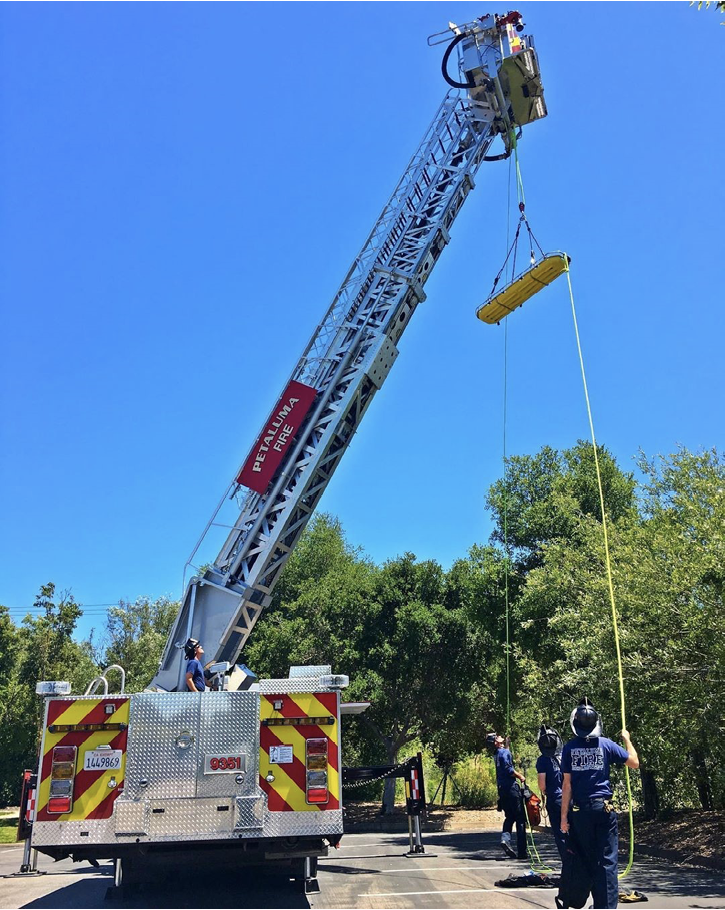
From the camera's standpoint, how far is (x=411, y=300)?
11.0 meters

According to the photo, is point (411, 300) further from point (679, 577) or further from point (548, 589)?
point (548, 589)

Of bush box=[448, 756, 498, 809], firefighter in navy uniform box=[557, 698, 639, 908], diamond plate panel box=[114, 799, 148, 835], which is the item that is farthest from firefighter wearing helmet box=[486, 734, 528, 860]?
bush box=[448, 756, 498, 809]

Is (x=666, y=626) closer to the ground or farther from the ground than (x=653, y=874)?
farther from the ground

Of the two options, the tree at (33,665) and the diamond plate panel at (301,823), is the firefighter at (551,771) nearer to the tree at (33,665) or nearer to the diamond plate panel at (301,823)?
the diamond plate panel at (301,823)

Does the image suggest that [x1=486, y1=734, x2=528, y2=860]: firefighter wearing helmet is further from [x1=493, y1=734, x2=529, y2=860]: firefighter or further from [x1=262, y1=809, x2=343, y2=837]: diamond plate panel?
[x1=262, y1=809, x2=343, y2=837]: diamond plate panel

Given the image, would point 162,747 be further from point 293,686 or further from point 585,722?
point 585,722

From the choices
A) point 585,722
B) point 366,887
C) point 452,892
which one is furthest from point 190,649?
point 585,722

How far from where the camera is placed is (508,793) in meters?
9.41

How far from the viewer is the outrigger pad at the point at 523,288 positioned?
34.4ft

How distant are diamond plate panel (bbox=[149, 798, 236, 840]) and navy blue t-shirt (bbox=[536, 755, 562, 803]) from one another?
128 inches

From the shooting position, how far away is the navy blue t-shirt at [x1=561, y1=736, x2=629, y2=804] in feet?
16.3

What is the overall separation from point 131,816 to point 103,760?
55 cm

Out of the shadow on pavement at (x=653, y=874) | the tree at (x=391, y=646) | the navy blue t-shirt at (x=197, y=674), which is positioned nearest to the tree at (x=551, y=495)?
the tree at (x=391, y=646)

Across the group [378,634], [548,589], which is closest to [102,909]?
[548,589]
